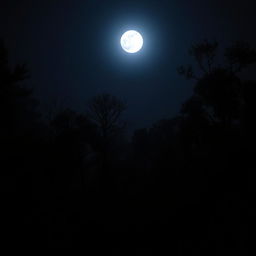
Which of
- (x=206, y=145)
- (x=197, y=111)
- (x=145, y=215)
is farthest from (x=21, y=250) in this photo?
(x=197, y=111)

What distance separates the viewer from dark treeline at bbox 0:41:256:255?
357 inches

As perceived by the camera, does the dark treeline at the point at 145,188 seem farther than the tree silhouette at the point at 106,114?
No

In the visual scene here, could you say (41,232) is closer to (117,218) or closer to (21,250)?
(21,250)

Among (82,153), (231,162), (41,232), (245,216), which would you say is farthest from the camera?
(82,153)

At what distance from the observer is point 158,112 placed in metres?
182

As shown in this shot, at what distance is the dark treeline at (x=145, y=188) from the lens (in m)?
9.08

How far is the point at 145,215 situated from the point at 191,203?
2582 millimetres

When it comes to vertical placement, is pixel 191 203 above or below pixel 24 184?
below

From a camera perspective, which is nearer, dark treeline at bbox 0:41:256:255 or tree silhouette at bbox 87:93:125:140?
dark treeline at bbox 0:41:256:255

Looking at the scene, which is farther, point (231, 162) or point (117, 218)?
point (231, 162)

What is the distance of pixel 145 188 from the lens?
1619 cm

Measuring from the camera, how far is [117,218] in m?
11.8

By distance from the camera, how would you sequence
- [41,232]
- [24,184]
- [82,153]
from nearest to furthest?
[41,232]
[24,184]
[82,153]

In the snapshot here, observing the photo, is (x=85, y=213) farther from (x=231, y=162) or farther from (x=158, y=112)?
(x=158, y=112)
